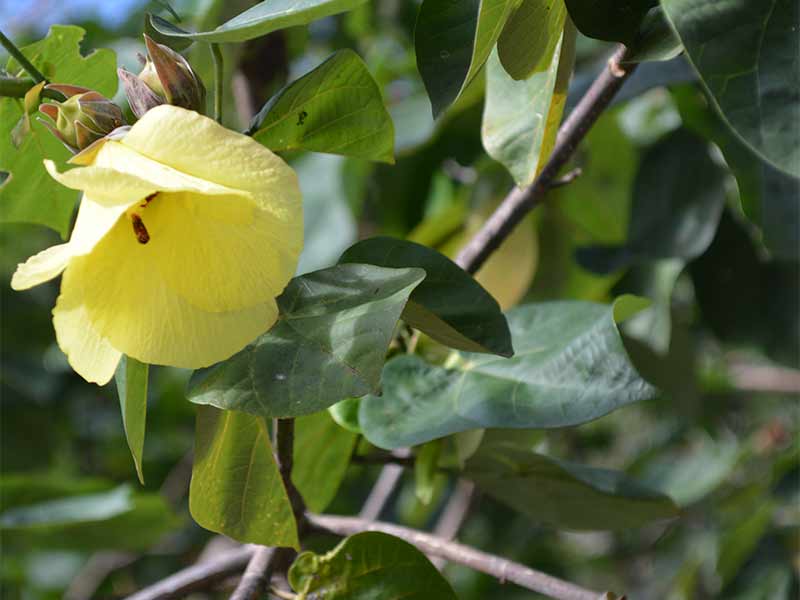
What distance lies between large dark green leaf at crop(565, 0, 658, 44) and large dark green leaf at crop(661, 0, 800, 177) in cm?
8

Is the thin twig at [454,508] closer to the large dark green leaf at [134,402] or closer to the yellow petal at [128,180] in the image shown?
the large dark green leaf at [134,402]

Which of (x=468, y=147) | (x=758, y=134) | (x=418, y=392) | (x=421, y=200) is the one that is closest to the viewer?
(x=758, y=134)

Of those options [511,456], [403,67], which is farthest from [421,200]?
[511,456]

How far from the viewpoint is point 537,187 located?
Answer: 32.7 inches

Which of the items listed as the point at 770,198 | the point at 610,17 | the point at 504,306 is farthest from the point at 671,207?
the point at 610,17

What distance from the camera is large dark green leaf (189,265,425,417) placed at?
1.68 feet

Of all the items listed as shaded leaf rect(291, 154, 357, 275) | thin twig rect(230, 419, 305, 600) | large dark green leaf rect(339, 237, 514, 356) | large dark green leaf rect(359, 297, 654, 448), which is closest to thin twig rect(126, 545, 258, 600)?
thin twig rect(230, 419, 305, 600)

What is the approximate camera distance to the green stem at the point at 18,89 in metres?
0.62

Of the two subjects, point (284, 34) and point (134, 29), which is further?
point (134, 29)

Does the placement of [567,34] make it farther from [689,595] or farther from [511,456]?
[689,595]

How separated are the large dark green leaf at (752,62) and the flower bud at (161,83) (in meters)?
0.25

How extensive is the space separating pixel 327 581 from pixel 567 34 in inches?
15.3

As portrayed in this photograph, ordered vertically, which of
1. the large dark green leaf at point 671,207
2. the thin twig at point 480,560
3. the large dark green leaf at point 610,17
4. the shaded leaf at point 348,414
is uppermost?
the large dark green leaf at point 610,17

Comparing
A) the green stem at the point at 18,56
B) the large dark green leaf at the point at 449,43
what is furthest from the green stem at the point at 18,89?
the large dark green leaf at the point at 449,43
